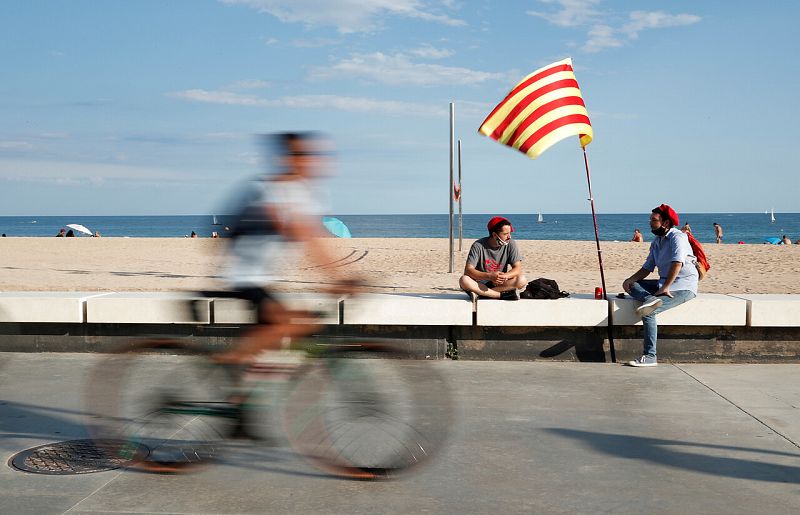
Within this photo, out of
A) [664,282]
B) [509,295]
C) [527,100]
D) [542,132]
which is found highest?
[527,100]

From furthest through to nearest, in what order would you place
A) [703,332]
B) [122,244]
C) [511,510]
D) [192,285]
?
1. [122,244]
2. [192,285]
3. [703,332]
4. [511,510]

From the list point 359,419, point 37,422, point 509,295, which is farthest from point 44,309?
point 359,419

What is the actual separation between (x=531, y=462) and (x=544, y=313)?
3.37 meters

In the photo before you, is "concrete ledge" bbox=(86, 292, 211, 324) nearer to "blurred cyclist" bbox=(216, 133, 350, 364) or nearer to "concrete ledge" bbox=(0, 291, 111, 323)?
"concrete ledge" bbox=(0, 291, 111, 323)

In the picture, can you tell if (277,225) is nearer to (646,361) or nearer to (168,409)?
(168,409)

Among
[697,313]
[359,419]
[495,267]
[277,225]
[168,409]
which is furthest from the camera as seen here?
[495,267]

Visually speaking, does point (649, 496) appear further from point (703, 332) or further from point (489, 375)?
point (703, 332)

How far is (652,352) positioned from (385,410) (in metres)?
4.16

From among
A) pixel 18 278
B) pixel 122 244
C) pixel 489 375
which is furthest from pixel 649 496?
pixel 122 244

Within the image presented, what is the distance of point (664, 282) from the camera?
835cm

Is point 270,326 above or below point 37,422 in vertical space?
above

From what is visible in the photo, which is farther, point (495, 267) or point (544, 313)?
point (495, 267)

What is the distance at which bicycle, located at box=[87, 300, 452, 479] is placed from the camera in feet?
15.6

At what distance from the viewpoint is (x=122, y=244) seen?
38906mm
